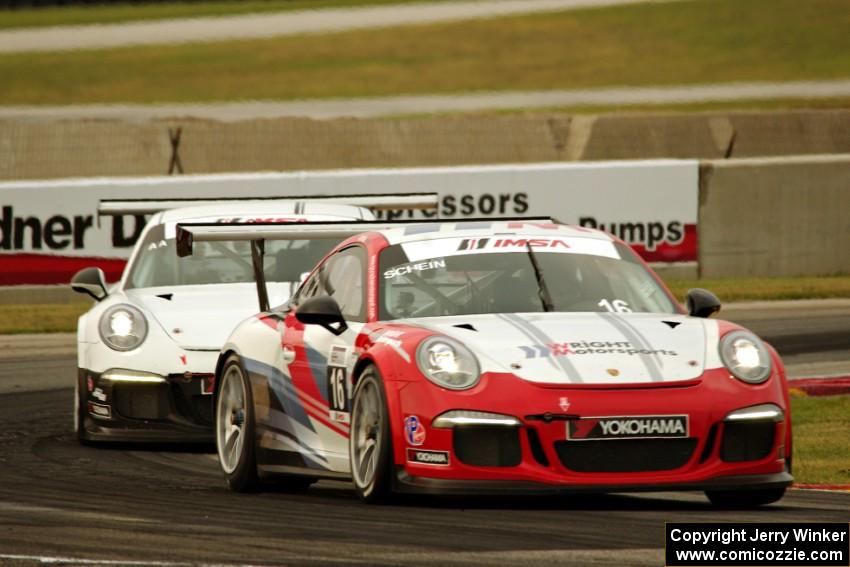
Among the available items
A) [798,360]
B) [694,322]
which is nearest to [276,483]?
[694,322]

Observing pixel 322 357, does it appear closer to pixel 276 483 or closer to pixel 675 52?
pixel 276 483

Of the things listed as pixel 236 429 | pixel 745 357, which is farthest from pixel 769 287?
pixel 745 357

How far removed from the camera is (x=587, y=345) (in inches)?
313

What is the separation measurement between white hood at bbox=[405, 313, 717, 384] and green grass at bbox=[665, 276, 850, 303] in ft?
40.7

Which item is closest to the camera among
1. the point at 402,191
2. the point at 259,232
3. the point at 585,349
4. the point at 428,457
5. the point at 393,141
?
the point at 428,457

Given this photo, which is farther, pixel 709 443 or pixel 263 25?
pixel 263 25

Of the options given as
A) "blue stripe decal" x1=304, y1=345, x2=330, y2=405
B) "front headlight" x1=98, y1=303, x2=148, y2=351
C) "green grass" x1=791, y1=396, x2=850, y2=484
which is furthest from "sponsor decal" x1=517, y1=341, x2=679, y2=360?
"front headlight" x1=98, y1=303, x2=148, y2=351

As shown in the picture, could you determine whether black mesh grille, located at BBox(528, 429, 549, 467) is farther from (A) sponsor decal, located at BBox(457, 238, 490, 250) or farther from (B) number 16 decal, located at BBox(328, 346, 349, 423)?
(A) sponsor decal, located at BBox(457, 238, 490, 250)

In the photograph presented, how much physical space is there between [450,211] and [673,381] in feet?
46.2

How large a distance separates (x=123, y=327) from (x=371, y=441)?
3.84m

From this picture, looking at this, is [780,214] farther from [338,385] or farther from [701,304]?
[338,385]

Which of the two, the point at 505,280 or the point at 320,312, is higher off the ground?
the point at 505,280

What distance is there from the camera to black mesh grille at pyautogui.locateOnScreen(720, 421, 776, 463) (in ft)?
25.6

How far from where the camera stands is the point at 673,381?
7777 mm
